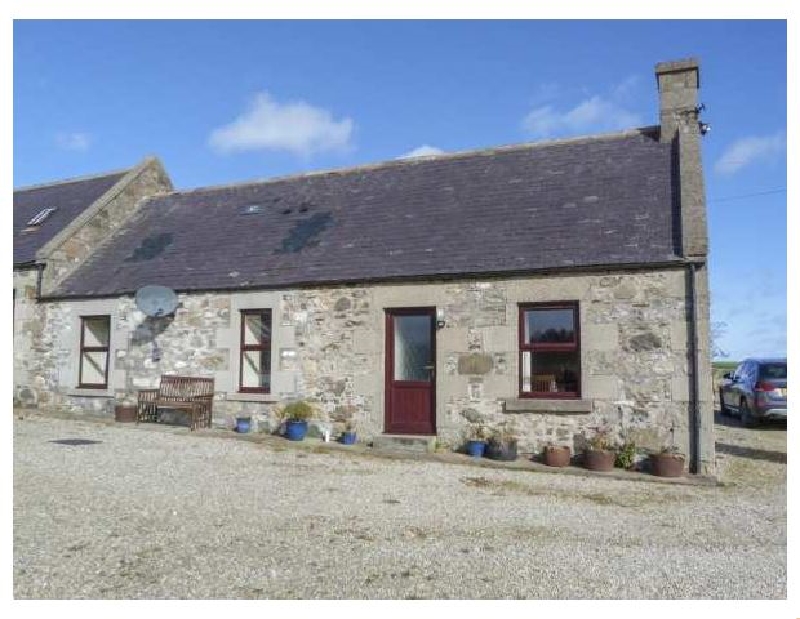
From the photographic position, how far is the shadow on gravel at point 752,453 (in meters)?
11.4

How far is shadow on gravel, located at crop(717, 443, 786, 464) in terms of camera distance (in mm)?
Answer: 11414

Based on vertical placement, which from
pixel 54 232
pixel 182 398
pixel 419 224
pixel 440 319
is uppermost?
pixel 54 232

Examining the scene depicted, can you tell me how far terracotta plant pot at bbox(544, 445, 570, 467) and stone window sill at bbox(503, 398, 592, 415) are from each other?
1.98 ft

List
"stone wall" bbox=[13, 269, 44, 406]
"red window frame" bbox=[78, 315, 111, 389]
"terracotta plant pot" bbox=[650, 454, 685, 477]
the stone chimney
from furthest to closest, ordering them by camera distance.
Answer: "stone wall" bbox=[13, 269, 44, 406], "red window frame" bbox=[78, 315, 111, 389], the stone chimney, "terracotta plant pot" bbox=[650, 454, 685, 477]

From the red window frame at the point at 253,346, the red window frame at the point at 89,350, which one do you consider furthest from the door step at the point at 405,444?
the red window frame at the point at 89,350

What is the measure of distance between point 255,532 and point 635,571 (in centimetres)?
323

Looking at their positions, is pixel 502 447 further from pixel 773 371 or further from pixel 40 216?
pixel 40 216

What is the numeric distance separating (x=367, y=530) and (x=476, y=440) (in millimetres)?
4764

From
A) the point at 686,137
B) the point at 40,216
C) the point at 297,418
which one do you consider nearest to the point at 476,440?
the point at 297,418

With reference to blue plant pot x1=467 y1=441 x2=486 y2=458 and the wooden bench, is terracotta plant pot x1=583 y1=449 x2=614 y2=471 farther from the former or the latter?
the wooden bench

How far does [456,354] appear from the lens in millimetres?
10984

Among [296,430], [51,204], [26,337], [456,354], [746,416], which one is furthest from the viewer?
[51,204]

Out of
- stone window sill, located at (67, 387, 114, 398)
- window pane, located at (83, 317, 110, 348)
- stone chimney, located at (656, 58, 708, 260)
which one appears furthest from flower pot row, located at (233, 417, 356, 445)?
stone chimney, located at (656, 58, 708, 260)
